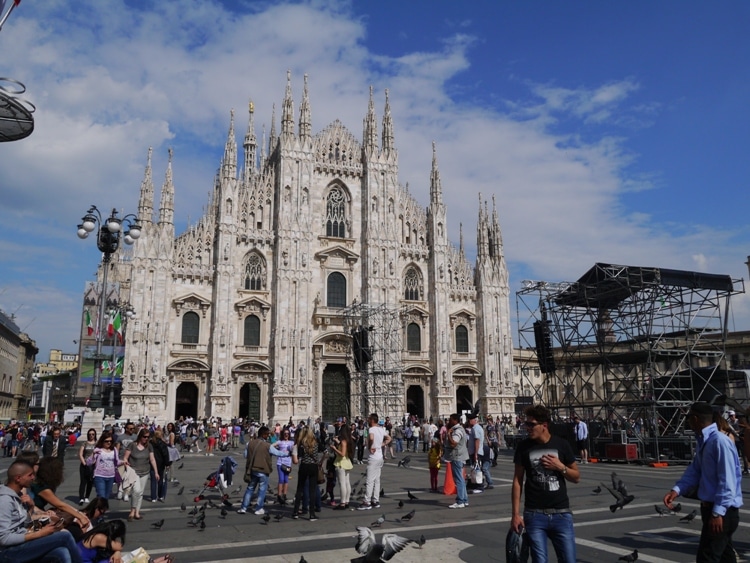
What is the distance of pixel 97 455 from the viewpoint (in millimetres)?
10812

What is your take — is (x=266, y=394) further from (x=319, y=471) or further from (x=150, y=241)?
(x=319, y=471)

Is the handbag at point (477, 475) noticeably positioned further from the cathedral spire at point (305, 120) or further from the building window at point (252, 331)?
the cathedral spire at point (305, 120)

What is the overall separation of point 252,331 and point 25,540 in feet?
109

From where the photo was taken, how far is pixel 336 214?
41.3 metres

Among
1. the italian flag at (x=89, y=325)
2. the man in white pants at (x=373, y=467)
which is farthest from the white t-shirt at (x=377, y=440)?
the italian flag at (x=89, y=325)

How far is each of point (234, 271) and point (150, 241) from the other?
5150 mm

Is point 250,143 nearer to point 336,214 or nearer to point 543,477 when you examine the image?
point 336,214

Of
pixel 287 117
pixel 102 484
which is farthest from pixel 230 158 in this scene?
pixel 102 484

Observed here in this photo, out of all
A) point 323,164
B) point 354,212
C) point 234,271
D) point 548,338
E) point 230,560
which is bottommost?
point 230,560

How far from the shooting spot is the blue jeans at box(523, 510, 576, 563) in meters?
4.70

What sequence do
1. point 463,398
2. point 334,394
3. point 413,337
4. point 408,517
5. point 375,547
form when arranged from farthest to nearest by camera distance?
point 463,398 < point 413,337 < point 334,394 < point 408,517 < point 375,547

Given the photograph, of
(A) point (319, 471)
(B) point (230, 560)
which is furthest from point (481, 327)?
(B) point (230, 560)

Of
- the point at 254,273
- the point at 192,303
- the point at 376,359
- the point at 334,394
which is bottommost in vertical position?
the point at 334,394

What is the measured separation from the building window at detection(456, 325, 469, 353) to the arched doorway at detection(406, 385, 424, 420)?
3.96 metres
